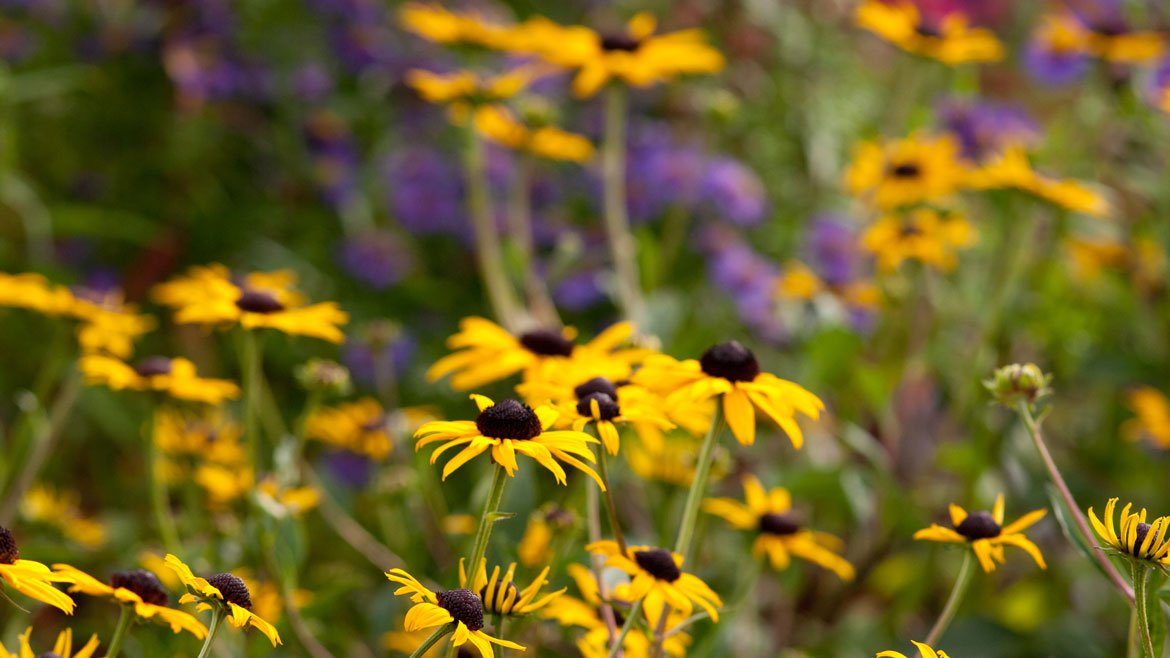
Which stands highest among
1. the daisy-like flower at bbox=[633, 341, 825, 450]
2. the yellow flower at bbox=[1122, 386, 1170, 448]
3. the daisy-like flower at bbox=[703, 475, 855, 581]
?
the daisy-like flower at bbox=[633, 341, 825, 450]

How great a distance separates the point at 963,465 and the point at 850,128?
0.91 metres

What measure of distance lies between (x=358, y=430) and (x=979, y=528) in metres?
0.74

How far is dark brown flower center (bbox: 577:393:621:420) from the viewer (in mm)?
755

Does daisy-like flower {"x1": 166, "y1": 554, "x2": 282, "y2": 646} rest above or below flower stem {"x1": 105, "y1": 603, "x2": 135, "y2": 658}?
above

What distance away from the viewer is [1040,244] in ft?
6.81

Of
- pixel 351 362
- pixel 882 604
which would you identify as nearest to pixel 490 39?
pixel 351 362

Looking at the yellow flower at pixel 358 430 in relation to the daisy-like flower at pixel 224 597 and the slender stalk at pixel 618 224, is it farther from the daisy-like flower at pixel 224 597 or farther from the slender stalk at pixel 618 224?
the daisy-like flower at pixel 224 597

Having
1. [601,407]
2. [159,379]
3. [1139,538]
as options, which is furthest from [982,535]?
[159,379]

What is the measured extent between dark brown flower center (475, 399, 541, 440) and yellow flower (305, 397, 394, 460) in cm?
59

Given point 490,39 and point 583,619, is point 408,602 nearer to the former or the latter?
point 583,619

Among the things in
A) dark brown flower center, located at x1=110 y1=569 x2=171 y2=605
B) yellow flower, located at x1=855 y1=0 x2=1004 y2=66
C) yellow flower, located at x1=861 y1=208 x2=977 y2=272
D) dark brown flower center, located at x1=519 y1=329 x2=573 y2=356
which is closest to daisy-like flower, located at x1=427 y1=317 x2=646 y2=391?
dark brown flower center, located at x1=519 y1=329 x2=573 y2=356

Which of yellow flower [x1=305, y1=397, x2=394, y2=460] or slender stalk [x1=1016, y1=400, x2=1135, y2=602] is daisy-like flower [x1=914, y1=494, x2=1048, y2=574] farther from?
yellow flower [x1=305, y1=397, x2=394, y2=460]

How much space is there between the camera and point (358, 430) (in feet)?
4.40

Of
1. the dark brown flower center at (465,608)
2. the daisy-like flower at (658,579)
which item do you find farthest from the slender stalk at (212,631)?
the daisy-like flower at (658,579)
